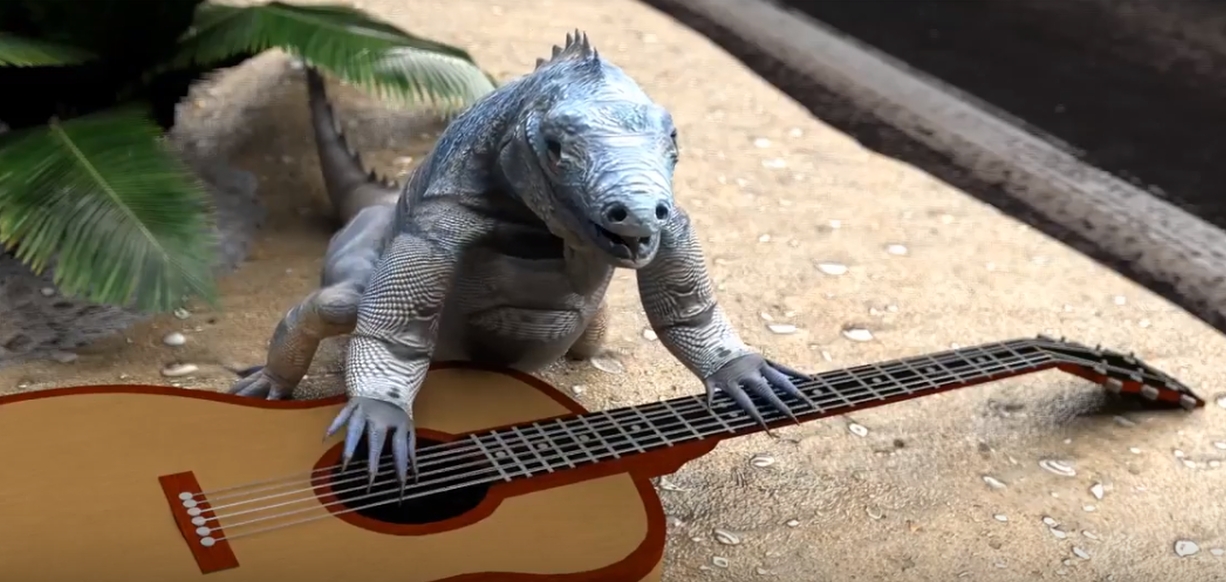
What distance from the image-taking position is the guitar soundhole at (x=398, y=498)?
1307mm

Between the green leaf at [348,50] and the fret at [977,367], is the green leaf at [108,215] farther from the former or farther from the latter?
the fret at [977,367]

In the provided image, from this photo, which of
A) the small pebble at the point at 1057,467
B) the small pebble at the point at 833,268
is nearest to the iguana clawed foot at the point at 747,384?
the small pebble at the point at 1057,467

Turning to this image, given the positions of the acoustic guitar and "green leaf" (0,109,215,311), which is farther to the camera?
"green leaf" (0,109,215,311)

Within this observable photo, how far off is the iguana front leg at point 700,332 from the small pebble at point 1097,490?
568mm

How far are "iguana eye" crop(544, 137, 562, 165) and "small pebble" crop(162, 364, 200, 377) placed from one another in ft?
3.39

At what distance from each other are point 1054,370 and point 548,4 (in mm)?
2553

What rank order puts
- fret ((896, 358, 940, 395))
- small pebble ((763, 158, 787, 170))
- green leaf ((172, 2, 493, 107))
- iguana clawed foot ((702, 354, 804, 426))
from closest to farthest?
iguana clawed foot ((702, 354, 804, 426)) → fret ((896, 358, 940, 395)) → green leaf ((172, 2, 493, 107)) → small pebble ((763, 158, 787, 170))

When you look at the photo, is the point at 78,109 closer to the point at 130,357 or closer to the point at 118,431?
the point at 130,357

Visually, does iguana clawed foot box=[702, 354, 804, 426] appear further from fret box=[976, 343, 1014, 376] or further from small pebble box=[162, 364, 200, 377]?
small pebble box=[162, 364, 200, 377]

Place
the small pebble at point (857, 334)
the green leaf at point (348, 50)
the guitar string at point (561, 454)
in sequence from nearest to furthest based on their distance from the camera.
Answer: the guitar string at point (561, 454) → the small pebble at point (857, 334) → the green leaf at point (348, 50)

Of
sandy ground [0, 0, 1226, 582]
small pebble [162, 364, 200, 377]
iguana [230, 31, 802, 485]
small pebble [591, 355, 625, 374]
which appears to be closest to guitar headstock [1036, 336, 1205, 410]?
sandy ground [0, 0, 1226, 582]

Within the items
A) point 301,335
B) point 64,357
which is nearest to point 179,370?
point 64,357

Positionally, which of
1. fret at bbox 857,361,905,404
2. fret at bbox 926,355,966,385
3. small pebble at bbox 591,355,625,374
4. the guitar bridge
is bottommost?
small pebble at bbox 591,355,625,374

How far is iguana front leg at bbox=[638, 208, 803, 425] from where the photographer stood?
145cm
